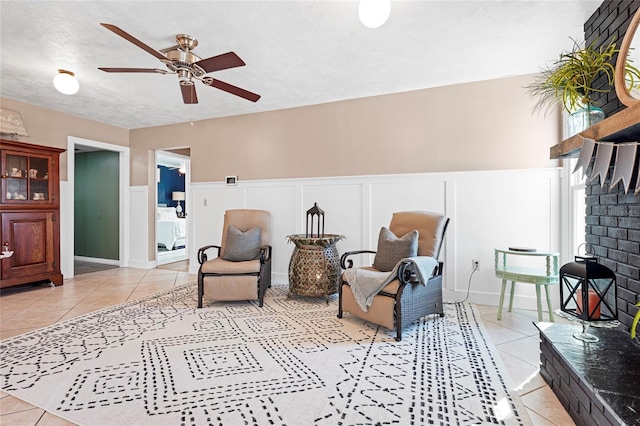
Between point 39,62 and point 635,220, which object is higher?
point 39,62

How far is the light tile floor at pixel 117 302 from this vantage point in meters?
1.62

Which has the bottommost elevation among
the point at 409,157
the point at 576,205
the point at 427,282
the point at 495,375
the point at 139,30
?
the point at 495,375

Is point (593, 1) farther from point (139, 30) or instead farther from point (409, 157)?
point (139, 30)

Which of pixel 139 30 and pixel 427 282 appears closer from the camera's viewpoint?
pixel 139 30

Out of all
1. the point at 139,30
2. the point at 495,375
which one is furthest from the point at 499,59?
the point at 139,30

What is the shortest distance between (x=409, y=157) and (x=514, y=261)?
1.60m

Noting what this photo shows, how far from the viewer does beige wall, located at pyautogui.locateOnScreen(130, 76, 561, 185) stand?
330 centimetres

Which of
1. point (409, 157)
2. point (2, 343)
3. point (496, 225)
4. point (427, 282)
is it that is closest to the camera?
point (2, 343)

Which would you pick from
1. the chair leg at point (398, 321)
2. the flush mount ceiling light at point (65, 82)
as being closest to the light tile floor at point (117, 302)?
the chair leg at point (398, 321)

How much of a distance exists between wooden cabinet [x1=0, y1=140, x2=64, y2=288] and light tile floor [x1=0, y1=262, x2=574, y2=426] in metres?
0.26

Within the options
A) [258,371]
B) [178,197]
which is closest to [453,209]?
[258,371]

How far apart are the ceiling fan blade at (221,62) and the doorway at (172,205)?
3.15m

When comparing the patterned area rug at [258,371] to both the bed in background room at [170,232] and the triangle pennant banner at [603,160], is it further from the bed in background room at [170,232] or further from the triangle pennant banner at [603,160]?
the bed in background room at [170,232]

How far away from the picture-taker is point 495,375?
1.96 metres
